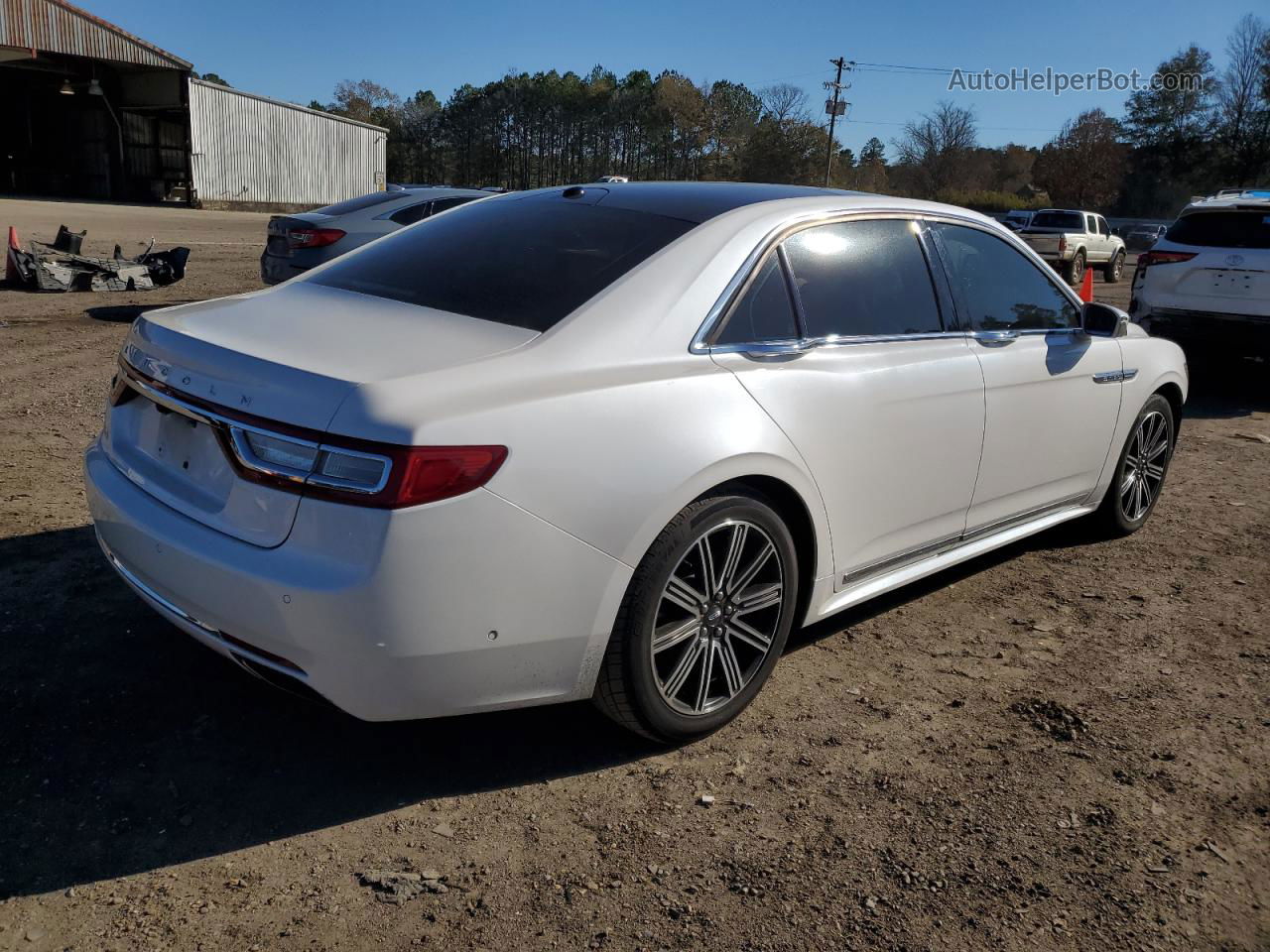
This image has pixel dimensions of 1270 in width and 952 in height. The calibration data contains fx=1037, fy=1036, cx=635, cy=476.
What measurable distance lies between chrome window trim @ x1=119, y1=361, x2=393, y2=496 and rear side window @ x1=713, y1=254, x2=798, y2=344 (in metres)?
1.16

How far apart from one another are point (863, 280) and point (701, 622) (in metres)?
1.37

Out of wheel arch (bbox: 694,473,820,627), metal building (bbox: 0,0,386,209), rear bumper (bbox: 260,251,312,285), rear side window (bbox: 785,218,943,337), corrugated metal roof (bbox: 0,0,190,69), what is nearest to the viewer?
wheel arch (bbox: 694,473,820,627)

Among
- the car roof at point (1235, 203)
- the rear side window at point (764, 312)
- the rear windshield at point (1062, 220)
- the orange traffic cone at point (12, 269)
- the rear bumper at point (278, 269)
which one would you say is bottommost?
the orange traffic cone at point (12, 269)

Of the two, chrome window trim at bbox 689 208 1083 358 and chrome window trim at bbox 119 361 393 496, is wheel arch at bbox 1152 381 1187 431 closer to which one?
chrome window trim at bbox 689 208 1083 358

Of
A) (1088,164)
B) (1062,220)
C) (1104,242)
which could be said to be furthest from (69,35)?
(1088,164)

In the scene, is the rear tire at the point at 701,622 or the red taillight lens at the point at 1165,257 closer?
the rear tire at the point at 701,622

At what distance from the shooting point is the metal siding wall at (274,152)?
38.0m

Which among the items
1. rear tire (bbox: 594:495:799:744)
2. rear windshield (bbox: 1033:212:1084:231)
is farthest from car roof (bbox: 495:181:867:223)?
rear windshield (bbox: 1033:212:1084:231)

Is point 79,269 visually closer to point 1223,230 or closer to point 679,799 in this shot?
point 679,799

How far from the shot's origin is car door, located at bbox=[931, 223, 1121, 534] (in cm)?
398

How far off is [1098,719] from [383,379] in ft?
8.42

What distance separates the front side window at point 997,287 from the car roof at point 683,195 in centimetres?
48

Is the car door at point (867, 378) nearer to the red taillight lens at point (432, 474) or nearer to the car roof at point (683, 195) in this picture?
the car roof at point (683, 195)

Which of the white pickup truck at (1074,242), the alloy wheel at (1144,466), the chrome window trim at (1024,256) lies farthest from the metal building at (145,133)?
the alloy wheel at (1144,466)
